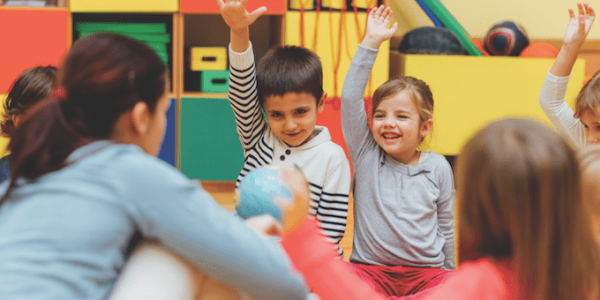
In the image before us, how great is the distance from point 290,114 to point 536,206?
801mm

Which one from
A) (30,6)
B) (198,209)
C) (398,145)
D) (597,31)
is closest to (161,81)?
(198,209)

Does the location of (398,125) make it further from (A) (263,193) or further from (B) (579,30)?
(B) (579,30)

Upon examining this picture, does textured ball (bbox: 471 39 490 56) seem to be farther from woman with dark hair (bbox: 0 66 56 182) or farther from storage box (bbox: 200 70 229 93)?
woman with dark hair (bbox: 0 66 56 182)

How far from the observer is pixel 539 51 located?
8.73 feet

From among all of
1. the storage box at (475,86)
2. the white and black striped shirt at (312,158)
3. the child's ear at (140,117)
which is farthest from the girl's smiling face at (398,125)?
the storage box at (475,86)

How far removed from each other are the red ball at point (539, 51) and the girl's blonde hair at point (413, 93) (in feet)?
4.96

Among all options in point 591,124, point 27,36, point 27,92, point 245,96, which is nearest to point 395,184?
point 245,96

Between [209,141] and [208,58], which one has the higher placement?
[208,58]

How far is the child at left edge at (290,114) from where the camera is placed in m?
1.37

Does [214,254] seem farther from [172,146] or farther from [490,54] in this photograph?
[490,54]

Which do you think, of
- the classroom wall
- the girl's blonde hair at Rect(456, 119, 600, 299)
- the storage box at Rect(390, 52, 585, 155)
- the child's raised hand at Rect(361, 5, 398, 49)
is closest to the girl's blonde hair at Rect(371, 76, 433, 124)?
the child's raised hand at Rect(361, 5, 398, 49)

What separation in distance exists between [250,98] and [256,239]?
69 centimetres

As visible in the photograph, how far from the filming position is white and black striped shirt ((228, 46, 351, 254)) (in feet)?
4.51

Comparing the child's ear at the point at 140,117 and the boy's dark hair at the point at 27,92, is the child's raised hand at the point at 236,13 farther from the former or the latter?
the child's ear at the point at 140,117
